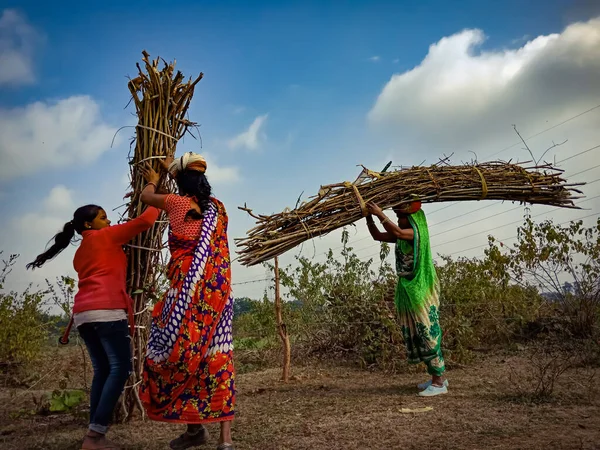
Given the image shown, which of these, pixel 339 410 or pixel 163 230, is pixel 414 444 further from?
pixel 163 230

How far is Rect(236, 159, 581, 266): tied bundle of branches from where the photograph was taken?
4047mm

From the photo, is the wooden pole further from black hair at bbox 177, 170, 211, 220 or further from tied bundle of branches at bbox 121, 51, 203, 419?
black hair at bbox 177, 170, 211, 220

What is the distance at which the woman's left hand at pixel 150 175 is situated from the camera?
3482 millimetres

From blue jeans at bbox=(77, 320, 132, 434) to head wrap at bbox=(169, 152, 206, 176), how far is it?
1.01m

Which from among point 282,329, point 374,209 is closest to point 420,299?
point 374,209

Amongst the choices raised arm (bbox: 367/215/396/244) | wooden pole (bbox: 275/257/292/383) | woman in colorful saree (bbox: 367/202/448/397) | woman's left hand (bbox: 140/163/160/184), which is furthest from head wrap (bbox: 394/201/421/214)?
woman's left hand (bbox: 140/163/160/184)

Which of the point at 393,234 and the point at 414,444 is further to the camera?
the point at 393,234

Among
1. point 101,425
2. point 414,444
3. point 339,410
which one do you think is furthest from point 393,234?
point 101,425

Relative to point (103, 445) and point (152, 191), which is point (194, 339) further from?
point (152, 191)

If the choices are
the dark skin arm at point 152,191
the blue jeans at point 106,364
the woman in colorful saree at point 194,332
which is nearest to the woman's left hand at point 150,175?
the dark skin arm at point 152,191

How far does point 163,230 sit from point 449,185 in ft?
8.17

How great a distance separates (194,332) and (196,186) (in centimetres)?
87

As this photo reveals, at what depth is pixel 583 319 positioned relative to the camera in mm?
6461

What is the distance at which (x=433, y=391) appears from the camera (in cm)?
435
